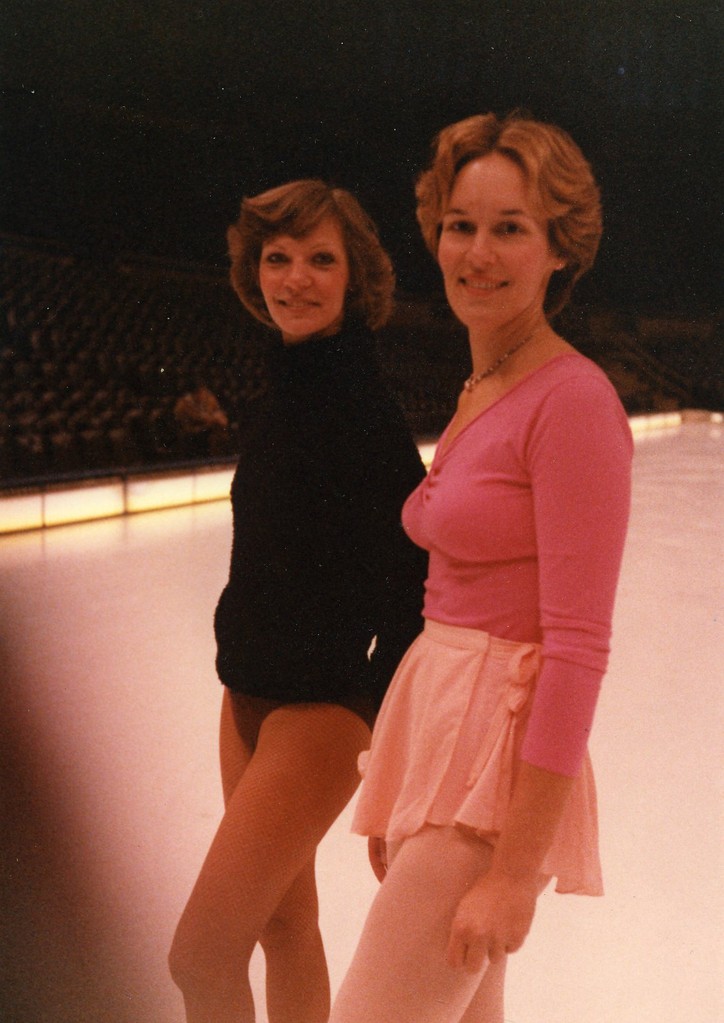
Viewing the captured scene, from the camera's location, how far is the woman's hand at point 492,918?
797 millimetres

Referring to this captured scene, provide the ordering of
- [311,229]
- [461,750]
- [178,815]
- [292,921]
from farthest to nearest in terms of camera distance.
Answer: [178,815], [292,921], [311,229], [461,750]

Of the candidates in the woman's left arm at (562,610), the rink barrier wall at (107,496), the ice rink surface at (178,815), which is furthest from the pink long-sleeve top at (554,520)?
the rink barrier wall at (107,496)

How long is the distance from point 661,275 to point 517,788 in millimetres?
4235

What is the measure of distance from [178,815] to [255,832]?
133 cm

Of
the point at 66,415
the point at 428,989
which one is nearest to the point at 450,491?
the point at 428,989

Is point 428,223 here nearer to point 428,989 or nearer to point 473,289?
point 473,289

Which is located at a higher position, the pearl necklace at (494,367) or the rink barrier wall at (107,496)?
the pearl necklace at (494,367)

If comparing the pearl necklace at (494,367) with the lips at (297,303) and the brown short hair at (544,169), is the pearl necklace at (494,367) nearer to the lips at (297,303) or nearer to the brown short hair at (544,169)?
the brown short hair at (544,169)

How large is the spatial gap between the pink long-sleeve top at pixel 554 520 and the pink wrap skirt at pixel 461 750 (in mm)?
52

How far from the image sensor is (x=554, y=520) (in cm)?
76

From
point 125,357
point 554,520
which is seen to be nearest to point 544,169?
point 554,520

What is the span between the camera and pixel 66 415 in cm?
674

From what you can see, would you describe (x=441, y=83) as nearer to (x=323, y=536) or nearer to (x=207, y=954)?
(x=323, y=536)

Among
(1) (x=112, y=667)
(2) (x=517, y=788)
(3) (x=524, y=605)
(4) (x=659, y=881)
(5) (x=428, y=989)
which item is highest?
(3) (x=524, y=605)
